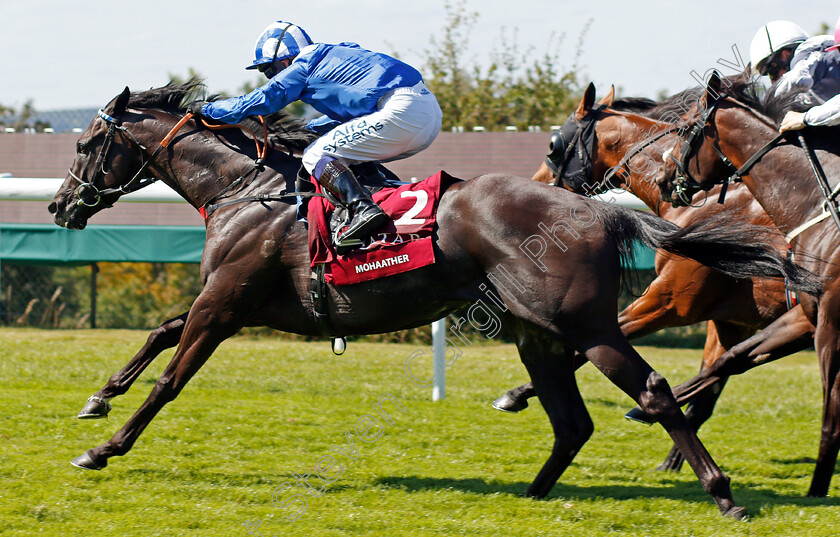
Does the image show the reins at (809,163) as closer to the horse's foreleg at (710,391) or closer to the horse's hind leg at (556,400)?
the horse's foreleg at (710,391)

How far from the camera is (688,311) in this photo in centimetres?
571

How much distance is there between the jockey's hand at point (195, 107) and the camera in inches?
203

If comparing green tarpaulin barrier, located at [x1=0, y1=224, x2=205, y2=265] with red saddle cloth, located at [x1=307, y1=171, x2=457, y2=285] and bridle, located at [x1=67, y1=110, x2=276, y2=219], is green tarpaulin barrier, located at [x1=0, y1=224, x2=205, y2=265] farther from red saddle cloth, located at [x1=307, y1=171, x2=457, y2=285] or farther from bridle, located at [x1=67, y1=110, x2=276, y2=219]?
red saddle cloth, located at [x1=307, y1=171, x2=457, y2=285]

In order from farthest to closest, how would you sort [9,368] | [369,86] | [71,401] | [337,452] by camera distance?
[9,368] → [71,401] → [337,452] → [369,86]

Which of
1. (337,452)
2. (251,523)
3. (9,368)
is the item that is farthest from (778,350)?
(9,368)

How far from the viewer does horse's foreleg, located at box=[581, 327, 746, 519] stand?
13.6 feet

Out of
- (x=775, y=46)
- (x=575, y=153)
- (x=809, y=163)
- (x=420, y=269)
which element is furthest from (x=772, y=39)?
(x=420, y=269)

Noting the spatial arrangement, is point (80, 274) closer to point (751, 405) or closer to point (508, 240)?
point (751, 405)

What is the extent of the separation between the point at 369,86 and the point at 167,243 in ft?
18.3

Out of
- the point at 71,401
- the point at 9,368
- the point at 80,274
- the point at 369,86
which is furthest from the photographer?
the point at 80,274

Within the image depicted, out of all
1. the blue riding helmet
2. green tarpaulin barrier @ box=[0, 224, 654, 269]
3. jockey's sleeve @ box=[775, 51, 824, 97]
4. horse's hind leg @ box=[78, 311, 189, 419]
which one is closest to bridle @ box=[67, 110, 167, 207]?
the blue riding helmet

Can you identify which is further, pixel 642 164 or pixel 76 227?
pixel 642 164

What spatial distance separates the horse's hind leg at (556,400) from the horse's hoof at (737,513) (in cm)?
77

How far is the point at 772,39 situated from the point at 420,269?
9.21ft
